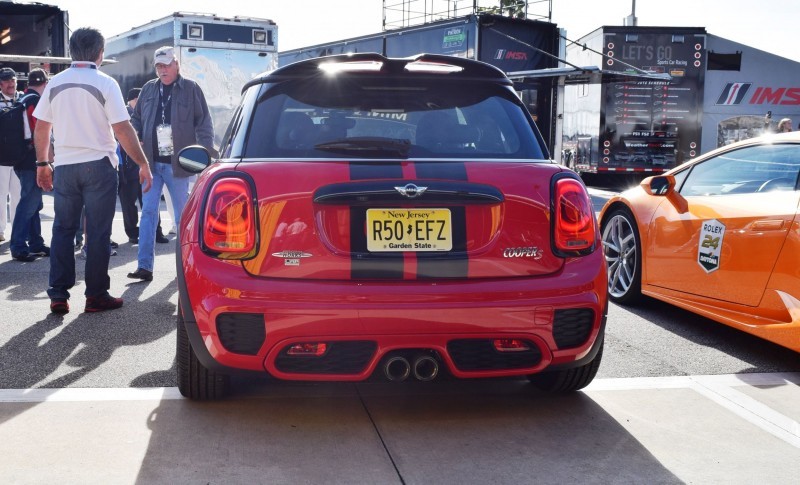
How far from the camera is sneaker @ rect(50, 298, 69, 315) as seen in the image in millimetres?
6004

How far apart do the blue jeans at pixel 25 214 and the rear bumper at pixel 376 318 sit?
5717mm

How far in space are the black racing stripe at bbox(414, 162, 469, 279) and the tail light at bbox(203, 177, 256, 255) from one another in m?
0.65

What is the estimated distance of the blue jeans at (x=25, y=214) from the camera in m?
8.68

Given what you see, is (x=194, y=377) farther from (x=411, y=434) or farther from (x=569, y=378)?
(x=569, y=378)

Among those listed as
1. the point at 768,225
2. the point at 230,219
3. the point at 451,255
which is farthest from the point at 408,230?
the point at 768,225

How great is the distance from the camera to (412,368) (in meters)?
3.55

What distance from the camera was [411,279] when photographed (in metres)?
3.46

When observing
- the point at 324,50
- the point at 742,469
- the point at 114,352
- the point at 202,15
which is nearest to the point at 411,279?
the point at 742,469

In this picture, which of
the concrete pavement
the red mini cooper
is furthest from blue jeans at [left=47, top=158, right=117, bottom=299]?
the red mini cooper

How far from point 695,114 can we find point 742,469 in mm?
17066

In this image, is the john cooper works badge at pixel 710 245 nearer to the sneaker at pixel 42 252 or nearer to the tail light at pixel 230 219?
the tail light at pixel 230 219

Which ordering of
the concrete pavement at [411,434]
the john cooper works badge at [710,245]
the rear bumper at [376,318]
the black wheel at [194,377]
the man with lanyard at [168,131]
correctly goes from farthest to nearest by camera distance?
the man with lanyard at [168,131]
the john cooper works badge at [710,245]
the black wheel at [194,377]
the rear bumper at [376,318]
the concrete pavement at [411,434]

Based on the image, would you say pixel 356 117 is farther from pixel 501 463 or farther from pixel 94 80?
pixel 94 80

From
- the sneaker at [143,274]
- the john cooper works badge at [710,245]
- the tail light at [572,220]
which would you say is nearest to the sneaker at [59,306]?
the sneaker at [143,274]
